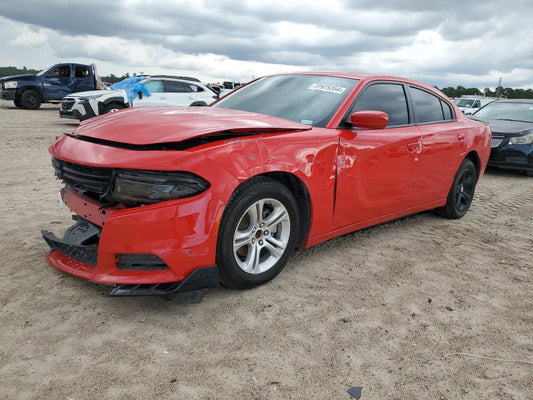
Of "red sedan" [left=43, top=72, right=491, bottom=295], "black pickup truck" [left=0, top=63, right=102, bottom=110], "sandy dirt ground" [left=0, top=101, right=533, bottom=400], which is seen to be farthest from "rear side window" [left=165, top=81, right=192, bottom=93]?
"sandy dirt ground" [left=0, top=101, right=533, bottom=400]

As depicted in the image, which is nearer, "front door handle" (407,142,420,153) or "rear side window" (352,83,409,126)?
"rear side window" (352,83,409,126)

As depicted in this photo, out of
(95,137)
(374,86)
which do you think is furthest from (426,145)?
(95,137)

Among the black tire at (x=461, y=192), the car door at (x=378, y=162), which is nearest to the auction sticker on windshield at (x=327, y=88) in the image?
the car door at (x=378, y=162)

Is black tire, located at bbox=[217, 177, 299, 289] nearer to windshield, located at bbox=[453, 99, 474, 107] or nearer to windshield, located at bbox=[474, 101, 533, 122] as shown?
windshield, located at bbox=[474, 101, 533, 122]

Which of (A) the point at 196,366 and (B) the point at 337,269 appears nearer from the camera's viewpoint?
(A) the point at 196,366

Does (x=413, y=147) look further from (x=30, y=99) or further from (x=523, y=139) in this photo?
(x=30, y=99)

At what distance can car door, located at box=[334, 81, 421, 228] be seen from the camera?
3309 millimetres

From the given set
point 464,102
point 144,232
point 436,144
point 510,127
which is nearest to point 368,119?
point 436,144

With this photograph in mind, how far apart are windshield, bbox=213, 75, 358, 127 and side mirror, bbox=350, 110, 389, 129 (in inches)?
7.9

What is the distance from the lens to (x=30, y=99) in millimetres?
18094

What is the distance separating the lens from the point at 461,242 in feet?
13.8

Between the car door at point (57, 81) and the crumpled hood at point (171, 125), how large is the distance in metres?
16.2

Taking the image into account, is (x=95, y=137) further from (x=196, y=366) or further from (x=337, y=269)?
(x=337, y=269)

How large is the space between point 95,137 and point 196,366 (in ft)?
4.79
